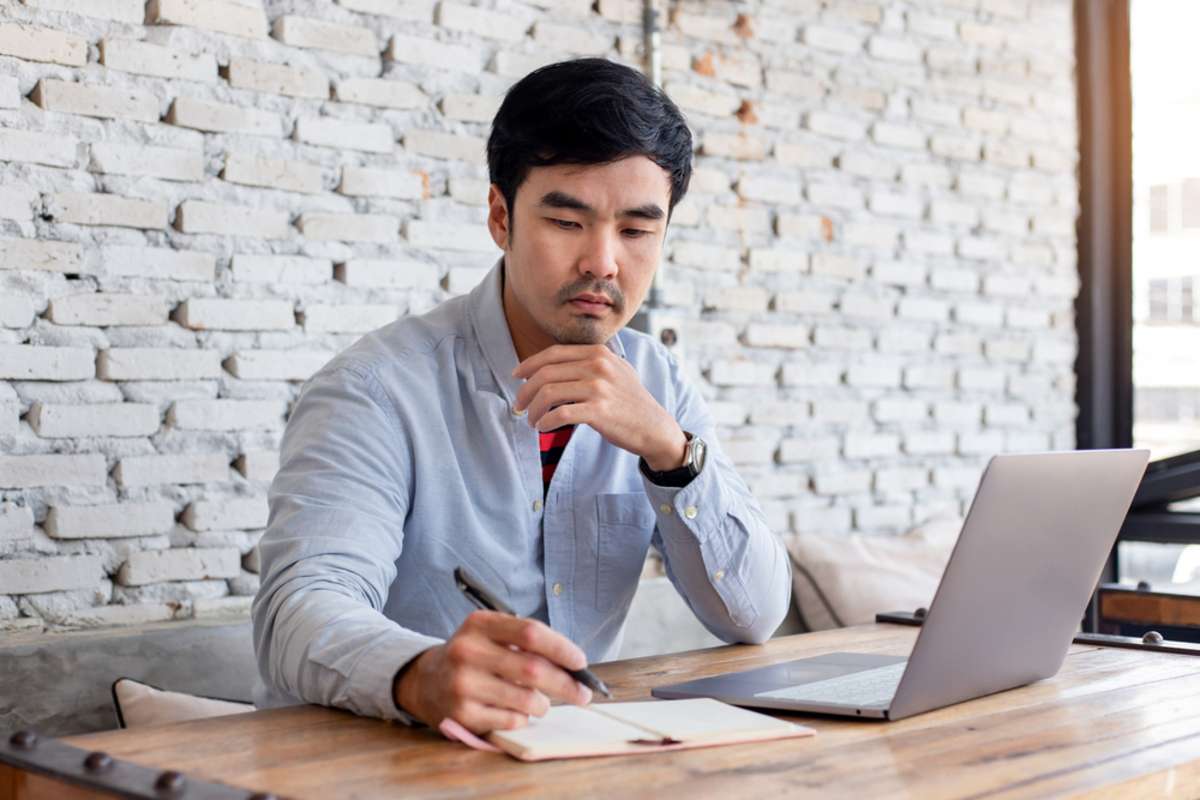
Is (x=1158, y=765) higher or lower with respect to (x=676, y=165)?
lower

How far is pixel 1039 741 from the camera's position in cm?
127

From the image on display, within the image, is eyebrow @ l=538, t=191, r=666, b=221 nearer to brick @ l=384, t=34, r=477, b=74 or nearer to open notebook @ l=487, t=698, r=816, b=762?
open notebook @ l=487, t=698, r=816, b=762

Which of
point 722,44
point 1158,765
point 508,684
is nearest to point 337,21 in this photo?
point 722,44

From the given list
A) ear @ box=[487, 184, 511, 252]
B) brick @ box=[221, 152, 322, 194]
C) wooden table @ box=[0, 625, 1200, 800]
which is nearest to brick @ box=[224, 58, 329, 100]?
brick @ box=[221, 152, 322, 194]

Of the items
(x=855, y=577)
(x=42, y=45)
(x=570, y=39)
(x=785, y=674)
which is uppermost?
(x=570, y=39)

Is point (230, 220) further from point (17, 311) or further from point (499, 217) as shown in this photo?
point (499, 217)

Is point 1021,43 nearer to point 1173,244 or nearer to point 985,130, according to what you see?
point 985,130

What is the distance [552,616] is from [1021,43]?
299cm

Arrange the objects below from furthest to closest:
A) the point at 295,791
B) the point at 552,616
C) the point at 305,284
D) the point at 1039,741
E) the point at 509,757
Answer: the point at 305,284 → the point at 552,616 → the point at 1039,741 → the point at 509,757 → the point at 295,791

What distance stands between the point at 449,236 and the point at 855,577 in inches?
50.1

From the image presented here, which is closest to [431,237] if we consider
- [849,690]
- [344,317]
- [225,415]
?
[344,317]

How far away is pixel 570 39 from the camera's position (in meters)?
3.09

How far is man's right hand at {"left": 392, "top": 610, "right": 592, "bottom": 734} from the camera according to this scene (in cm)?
117

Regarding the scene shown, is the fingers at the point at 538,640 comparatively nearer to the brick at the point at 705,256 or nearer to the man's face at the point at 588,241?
the man's face at the point at 588,241
